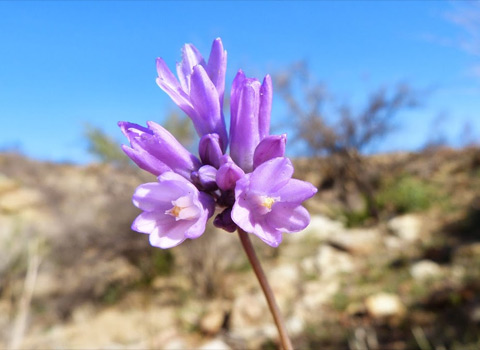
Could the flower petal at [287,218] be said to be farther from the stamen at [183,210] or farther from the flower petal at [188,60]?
the flower petal at [188,60]

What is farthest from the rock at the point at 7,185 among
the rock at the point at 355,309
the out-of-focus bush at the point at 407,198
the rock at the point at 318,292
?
the rock at the point at 355,309

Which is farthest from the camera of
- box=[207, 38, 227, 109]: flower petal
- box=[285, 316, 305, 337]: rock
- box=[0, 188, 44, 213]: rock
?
box=[0, 188, 44, 213]: rock

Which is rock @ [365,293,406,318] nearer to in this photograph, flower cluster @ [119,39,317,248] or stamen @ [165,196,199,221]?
flower cluster @ [119,39,317,248]

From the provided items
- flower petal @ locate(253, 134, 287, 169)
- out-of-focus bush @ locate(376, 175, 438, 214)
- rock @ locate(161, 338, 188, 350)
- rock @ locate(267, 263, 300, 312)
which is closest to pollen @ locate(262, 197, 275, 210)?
flower petal @ locate(253, 134, 287, 169)

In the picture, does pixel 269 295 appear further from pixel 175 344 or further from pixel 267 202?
pixel 175 344

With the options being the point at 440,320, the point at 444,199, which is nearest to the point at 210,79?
the point at 440,320

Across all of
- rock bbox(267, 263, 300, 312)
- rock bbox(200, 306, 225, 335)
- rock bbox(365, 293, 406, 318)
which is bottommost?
rock bbox(365, 293, 406, 318)

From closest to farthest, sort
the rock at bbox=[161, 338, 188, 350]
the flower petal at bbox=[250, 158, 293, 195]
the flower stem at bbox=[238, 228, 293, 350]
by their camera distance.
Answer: the flower stem at bbox=[238, 228, 293, 350] < the flower petal at bbox=[250, 158, 293, 195] < the rock at bbox=[161, 338, 188, 350]

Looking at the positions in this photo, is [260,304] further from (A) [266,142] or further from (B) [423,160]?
(B) [423,160]

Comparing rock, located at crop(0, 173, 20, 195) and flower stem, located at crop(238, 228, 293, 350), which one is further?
rock, located at crop(0, 173, 20, 195)

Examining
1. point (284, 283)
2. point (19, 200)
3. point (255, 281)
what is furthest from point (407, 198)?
point (19, 200)
